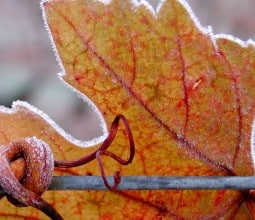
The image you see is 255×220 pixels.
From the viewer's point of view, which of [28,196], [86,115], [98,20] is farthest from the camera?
[86,115]

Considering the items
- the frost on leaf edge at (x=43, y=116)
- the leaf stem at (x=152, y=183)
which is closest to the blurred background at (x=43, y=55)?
the frost on leaf edge at (x=43, y=116)

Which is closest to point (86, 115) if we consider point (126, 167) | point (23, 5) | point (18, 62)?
point (18, 62)

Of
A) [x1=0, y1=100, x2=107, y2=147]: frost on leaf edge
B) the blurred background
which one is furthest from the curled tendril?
the blurred background

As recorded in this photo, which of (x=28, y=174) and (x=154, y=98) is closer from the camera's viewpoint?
(x=28, y=174)

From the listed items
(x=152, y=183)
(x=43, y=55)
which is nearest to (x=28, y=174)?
(x=152, y=183)

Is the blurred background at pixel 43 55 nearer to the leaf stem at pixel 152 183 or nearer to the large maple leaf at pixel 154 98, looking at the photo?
the large maple leaf at pixel 154 98

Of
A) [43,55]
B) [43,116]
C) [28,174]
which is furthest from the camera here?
[43,55]

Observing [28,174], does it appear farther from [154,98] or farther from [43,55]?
[43,55]

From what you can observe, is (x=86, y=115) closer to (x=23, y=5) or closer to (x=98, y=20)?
(x=23, y=5)
